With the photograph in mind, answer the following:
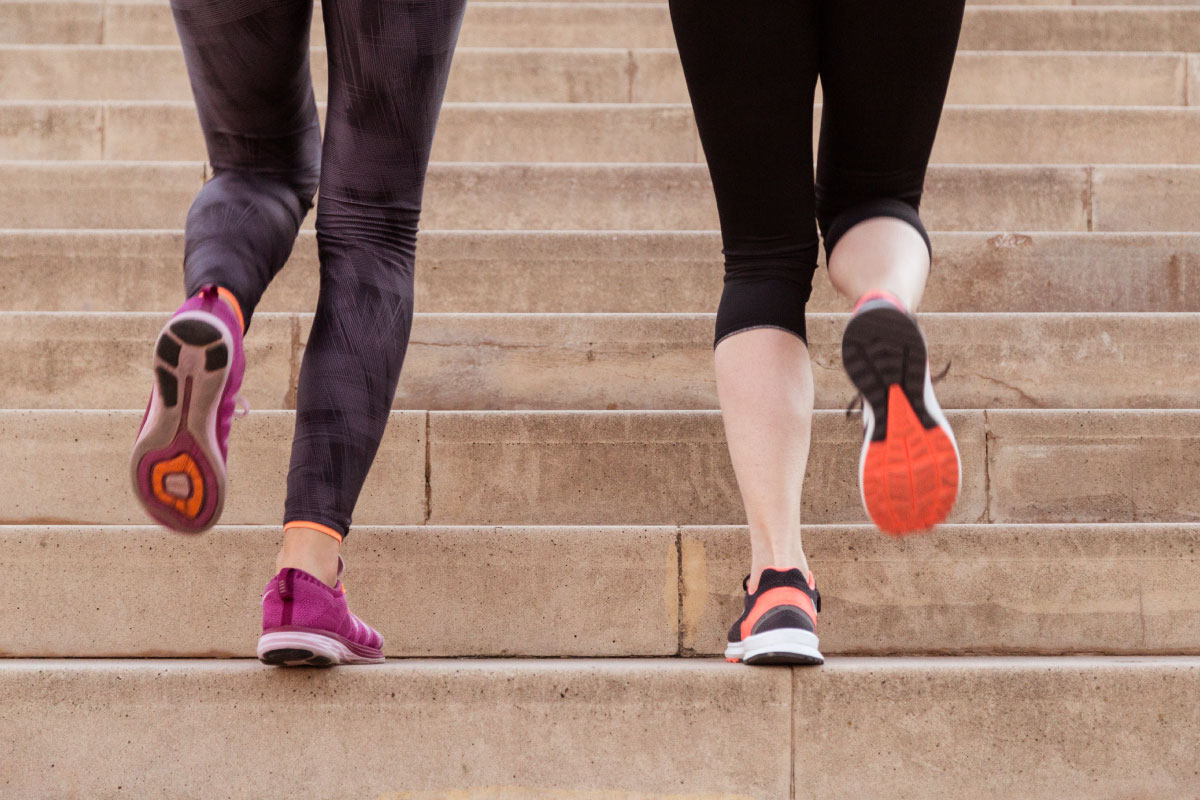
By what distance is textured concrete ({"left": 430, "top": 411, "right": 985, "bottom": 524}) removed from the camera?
8.07ft

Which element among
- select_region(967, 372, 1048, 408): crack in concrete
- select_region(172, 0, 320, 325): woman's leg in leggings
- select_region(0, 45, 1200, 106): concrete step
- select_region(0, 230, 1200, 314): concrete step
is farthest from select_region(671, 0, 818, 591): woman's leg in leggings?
select_region(0, 45, 1200, 106): concrete step


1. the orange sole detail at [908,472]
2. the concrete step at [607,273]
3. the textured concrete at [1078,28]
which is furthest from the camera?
the textured concrete at [1078,28]

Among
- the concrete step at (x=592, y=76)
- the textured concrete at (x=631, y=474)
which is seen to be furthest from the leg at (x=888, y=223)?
the concrete step at (x=592, y=76)

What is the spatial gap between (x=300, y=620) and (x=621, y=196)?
7.84ft

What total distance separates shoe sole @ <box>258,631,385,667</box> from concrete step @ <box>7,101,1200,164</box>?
9.45 ft

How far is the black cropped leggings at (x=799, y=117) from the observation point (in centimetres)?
166

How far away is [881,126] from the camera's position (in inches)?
67.1

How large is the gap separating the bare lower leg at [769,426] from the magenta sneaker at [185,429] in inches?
29.0

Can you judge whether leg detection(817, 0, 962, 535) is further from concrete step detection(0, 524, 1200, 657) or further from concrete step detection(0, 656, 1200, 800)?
concrete step detection(0, 524, 1200, 657)

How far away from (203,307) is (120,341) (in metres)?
1.46

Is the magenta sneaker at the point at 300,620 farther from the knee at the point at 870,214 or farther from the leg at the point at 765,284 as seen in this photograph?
the knee at the point at 870,214

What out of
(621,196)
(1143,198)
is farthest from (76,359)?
(1143,198)

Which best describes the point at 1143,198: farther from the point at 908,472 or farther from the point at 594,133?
the point at 908,472

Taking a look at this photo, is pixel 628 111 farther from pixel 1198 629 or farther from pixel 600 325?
pixel 1198 629
